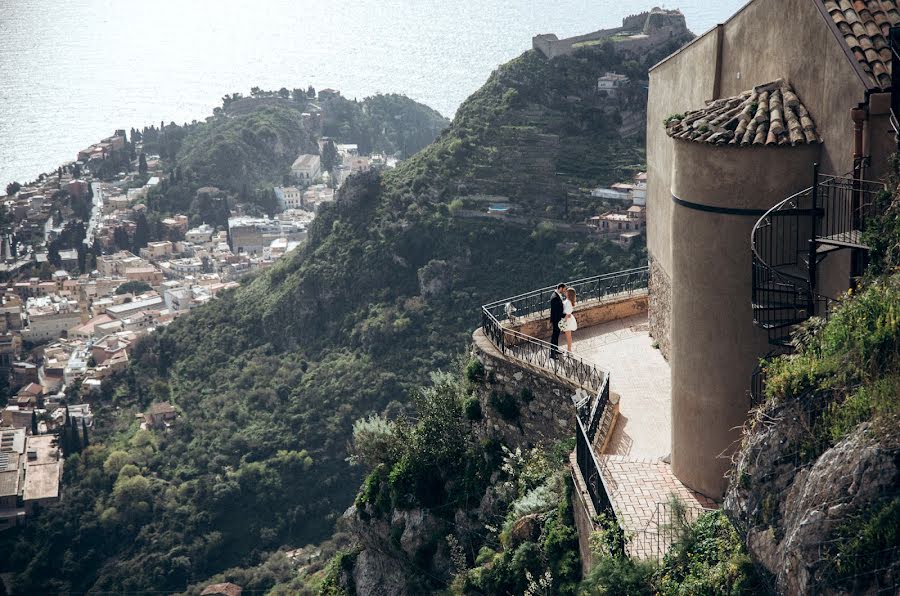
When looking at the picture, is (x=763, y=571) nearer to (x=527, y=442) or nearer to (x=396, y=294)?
(x=527, y=442)

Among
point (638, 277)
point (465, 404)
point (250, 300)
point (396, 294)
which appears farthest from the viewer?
point (250, 300)

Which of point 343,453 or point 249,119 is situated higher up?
point 249,119

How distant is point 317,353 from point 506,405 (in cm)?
4730

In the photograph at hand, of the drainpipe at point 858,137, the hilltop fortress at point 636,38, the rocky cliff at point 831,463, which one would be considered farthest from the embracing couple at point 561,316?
the hilltop fortress at point 636,38

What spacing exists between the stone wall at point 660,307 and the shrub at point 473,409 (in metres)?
2.45

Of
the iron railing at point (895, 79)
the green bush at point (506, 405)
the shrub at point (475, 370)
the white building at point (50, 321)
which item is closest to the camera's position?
the iron railing at point (895, 79)

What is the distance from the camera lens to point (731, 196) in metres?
8.86

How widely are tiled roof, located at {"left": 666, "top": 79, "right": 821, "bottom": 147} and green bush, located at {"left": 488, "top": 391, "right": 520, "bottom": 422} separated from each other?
189 inches

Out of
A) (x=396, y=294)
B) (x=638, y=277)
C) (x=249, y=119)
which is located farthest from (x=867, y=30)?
(x=249, y=119)

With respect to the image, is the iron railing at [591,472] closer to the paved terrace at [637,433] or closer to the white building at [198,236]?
the paved terrace at [637,433]

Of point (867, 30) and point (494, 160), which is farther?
point (494, 160)

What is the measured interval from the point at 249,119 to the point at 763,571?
148m

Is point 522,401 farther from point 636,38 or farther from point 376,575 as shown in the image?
point 636,38

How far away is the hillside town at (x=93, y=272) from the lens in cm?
7144
